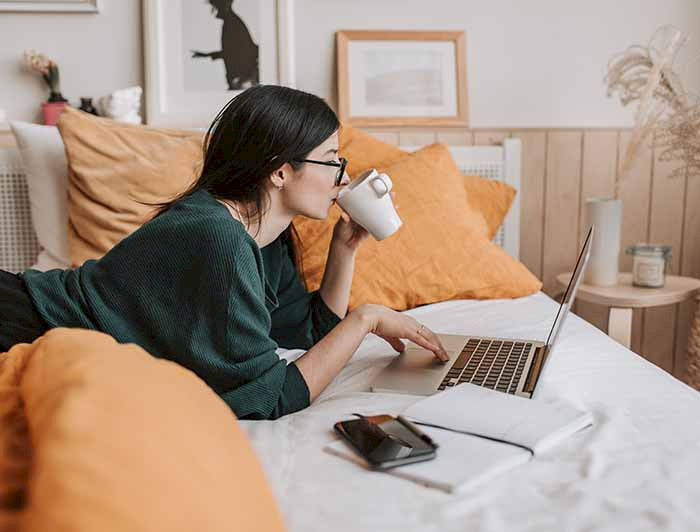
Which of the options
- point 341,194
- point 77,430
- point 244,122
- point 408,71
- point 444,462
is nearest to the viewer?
point 77,430

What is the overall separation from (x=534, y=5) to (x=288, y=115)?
1.44m

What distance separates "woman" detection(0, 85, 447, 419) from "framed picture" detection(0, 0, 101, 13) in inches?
47.8

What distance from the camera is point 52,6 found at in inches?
89.6

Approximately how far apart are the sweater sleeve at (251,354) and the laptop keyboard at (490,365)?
0.26m

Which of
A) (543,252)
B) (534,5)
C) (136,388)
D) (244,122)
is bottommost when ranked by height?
(543,252)

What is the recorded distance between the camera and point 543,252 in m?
2.59

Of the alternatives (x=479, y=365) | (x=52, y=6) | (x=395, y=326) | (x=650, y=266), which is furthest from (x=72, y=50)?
(x=650, y=266)

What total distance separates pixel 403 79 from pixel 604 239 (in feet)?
2.67

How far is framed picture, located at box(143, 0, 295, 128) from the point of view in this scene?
91.7 inches

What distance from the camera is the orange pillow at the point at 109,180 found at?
77.1 inches

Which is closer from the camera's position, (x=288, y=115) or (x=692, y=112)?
(x=288, y=115)

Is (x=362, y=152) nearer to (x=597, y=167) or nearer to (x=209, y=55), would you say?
(x=209, y=55)

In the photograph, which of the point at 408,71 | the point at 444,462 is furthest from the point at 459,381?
the point at 408,71

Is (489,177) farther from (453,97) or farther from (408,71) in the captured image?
(408,71)
